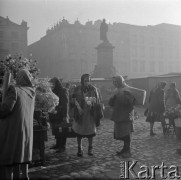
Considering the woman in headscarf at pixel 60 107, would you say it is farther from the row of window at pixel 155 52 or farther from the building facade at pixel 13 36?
the row of window at pixel 155 52

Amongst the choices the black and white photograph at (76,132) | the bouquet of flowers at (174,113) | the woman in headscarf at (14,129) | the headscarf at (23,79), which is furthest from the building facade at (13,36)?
the woman in headscarf at (14,129)

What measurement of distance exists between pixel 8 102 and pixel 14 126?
0.39 metres

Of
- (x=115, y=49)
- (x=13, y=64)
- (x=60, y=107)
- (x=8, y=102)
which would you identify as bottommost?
(x=60, y=107)

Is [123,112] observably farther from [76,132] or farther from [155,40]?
[155,40]

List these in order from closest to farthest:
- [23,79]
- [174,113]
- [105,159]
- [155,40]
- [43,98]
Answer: [23,79] → [43,98] → [105,159] → [174,113] → [155,40]

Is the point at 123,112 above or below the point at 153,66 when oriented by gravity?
below

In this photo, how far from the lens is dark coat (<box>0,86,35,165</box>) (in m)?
3.83

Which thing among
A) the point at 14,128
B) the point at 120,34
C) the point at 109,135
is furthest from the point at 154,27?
the point at 14,128

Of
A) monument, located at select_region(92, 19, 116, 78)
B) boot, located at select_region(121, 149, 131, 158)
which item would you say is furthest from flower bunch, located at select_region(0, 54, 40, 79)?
monument, located at select_region(92, 19, 116, 78)

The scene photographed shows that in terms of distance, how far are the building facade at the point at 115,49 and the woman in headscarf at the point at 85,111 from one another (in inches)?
1842

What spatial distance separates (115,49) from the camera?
6212 cm

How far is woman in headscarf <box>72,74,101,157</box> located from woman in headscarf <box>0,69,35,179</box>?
2538 mm

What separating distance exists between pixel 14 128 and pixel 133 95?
11.6ft


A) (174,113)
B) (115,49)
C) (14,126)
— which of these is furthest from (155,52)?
(14,126)
